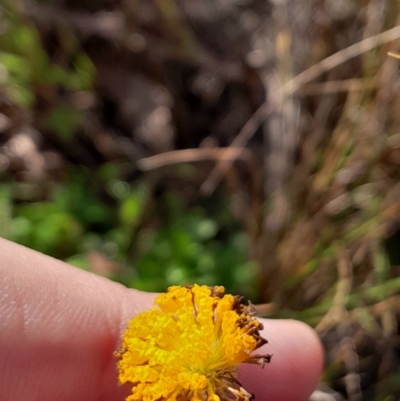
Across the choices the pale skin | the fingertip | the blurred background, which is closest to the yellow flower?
the pale skin

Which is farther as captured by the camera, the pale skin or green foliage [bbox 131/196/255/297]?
green foliage [bbox 131/196/255/297]

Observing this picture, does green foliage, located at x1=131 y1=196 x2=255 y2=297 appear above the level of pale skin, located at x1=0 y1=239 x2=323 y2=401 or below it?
above

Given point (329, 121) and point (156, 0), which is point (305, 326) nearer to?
point (329, 121)

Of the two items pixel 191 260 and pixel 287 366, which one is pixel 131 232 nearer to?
pixel 191 260

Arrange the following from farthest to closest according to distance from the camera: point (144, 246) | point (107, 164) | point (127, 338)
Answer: point (107, 164) < point (144, 246) < point (127, 338)

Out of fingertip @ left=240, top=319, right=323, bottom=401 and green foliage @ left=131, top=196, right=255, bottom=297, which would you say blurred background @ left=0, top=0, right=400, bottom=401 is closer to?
green foliage @ left=131, top=196, right=255, bottom=297

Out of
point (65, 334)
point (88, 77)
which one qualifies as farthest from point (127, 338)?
point (88, 77)

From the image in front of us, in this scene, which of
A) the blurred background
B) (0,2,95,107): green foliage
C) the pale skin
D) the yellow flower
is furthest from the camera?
(0,2,95,107): green foliage
